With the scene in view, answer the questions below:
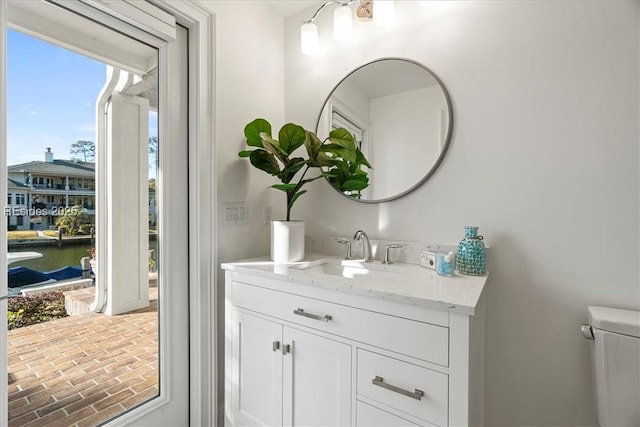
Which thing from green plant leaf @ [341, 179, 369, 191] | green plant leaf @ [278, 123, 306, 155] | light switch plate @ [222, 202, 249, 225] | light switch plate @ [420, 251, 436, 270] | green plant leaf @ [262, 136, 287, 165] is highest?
green plant leaf @ [278, 123, 306, 155]

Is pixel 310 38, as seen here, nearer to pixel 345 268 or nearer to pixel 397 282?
pixel 345 268

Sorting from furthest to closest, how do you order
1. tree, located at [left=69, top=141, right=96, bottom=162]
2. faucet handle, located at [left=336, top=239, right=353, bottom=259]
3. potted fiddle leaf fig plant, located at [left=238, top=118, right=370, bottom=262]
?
1. faucet handle, located at [left=336, top=239, right=353, bottom=259]
2. potted fiddle leaf fig plant, located at [left=238, top=118, right=370, bottom=262]
3. tree, located at [left=69, top=141, right=96, bottom=162]

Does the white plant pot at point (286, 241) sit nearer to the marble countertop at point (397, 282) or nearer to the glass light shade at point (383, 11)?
the marble countertop at point (397, 282)

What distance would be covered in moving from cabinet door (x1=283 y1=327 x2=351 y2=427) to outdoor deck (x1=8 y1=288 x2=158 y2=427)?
72 cm

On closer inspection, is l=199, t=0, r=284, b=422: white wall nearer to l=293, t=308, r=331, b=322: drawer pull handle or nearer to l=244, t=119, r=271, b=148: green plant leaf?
l=244, t=119, r=271, b=148: green plant leaf

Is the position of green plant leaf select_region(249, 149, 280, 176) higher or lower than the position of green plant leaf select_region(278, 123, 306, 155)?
lower

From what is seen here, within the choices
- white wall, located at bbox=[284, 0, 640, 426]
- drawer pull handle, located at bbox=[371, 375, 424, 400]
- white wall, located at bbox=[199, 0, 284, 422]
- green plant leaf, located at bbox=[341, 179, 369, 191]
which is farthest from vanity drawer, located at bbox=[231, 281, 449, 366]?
green plant leaf, located at bbox=[341, 179, 369, 191]

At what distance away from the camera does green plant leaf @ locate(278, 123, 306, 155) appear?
61.7 inches

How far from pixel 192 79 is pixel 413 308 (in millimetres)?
1507

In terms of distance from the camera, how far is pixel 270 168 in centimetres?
165

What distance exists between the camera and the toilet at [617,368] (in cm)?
102

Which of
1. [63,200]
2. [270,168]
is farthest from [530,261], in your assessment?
A: [63,200]

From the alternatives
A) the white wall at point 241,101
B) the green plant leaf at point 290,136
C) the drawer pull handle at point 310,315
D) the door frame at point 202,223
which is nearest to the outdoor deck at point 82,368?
the door frame at point 202,223

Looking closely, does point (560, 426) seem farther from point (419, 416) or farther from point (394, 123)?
point (394, 123)
